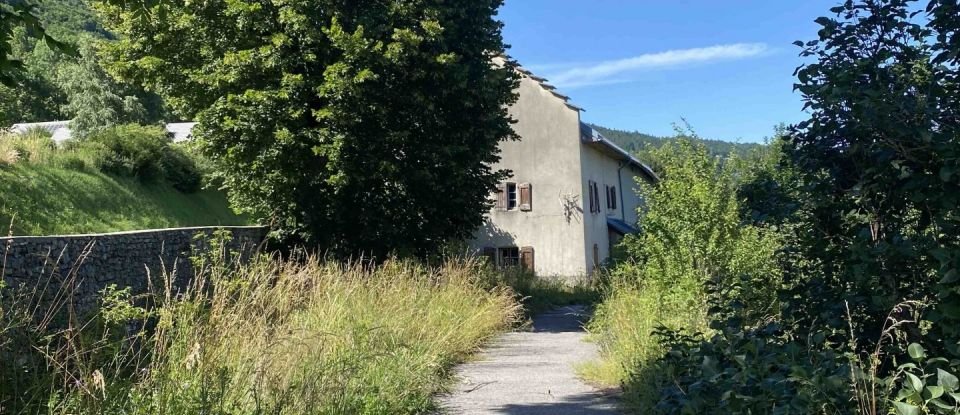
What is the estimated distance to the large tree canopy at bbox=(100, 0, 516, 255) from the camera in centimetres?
1342

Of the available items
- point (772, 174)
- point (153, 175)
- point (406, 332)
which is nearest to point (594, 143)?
point (153, 175)

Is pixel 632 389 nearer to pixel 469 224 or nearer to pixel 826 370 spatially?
pixel 826 370

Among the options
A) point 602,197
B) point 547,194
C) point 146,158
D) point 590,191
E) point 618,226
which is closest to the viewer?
point 146,158

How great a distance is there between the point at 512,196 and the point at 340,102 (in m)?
15.4

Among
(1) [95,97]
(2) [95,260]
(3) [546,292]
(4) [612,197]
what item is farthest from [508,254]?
(1) [95,97]

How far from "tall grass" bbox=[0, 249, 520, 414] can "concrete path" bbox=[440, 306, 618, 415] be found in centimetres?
41

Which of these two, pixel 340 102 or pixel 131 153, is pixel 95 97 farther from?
pixel 340 102

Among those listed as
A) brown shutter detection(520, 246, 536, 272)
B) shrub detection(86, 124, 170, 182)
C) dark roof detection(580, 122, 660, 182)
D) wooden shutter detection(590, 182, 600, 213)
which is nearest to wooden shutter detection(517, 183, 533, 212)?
brown shutter detection(520, 246, 536, 272)

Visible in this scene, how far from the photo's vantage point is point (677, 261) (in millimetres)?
10734

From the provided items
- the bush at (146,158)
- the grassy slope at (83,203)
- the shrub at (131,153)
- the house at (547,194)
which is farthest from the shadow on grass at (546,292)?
the shrub at (131,153)

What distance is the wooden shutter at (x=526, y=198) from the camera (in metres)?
27.5

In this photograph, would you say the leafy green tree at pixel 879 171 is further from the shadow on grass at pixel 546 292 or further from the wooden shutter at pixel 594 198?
the wooden shutter at pixel 594 198

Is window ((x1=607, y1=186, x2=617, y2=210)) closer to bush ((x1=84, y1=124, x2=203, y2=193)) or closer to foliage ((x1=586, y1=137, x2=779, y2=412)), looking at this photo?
bush ((x1=84, y1=124, x2=203, y2=193))

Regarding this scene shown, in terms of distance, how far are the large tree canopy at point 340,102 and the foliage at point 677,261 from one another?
4.12 m
